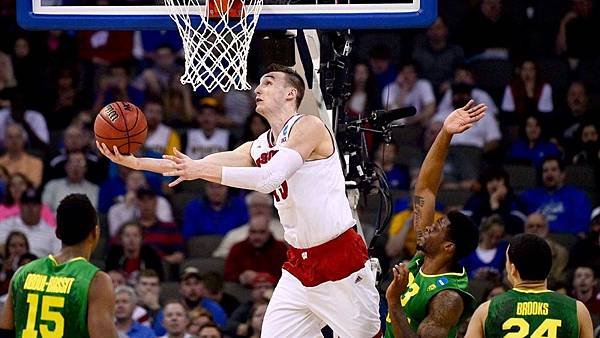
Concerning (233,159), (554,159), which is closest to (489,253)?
(554,159)

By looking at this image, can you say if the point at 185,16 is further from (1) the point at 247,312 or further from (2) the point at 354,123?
(1) the point at 247,312

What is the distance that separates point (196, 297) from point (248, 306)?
1.46ft

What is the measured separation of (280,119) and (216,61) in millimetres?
600

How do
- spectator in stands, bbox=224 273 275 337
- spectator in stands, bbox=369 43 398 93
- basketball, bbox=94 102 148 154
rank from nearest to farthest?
basketball, bbox=94 102 148 154, spectator in stands, bbox=224 273 275 337, spectator in stands, bbox=369 43 398 93

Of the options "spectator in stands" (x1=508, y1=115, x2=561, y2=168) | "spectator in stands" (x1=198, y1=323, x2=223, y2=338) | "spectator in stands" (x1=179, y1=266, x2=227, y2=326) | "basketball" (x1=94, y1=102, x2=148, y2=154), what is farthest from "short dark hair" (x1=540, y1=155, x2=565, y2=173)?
"basketball" (x1=94, y1=102, x2=148, y2=154)

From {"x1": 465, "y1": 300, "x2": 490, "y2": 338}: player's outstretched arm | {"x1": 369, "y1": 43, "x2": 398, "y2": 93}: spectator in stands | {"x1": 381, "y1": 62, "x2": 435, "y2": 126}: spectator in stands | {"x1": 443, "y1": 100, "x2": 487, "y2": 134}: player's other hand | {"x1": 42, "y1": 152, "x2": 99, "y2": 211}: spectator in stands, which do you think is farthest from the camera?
{"x1": 369, "y1": 43, "x2": 398, "y2": 93}: spectator in stands

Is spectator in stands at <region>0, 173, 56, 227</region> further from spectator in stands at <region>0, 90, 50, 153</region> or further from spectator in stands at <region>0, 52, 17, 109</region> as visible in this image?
spectator in stands at <region>0, 52, 17, 109</region>

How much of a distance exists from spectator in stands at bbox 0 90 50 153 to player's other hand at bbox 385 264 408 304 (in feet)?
23.5

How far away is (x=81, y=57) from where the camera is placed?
588 inches

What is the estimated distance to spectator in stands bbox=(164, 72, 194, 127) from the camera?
47.3 feet

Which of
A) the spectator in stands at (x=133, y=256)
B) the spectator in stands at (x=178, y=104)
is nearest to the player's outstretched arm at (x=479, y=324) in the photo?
the spectator in stands at (x=133, y=256)

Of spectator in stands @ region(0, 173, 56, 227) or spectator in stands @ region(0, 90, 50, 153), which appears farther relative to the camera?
spectator in stands @ region(0, 90, 50, 153)

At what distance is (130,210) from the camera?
13.1 meters

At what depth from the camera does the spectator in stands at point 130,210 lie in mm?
13062
